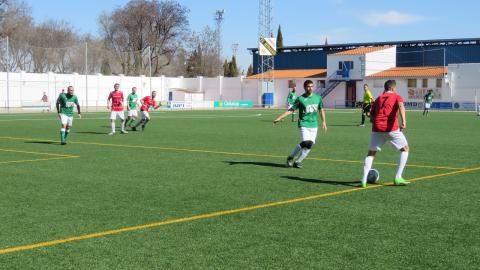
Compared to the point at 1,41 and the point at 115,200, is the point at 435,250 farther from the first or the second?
the point at 1,41

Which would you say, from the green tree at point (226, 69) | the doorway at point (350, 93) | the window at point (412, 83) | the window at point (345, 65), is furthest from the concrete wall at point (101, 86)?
the green tree at point (226, 69)

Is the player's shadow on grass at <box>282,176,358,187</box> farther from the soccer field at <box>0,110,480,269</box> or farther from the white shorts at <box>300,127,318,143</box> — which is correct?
the white shorts at <box>300,127,318,143</box>

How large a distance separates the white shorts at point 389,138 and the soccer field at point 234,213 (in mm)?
768

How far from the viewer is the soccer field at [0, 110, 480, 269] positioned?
6.99 metres

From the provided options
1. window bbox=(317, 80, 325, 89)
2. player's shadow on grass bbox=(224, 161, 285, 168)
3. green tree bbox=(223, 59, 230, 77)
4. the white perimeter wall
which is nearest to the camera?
player's shadow on grass bbox=(224, 161, 285, 168)

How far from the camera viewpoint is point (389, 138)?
12.0 meters

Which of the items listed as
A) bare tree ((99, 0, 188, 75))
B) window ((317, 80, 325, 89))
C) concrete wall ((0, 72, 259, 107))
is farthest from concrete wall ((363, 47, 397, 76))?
bare tree ((99, 0, 188, 75))

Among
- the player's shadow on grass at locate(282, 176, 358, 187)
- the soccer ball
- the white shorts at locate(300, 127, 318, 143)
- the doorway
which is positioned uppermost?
the doorway

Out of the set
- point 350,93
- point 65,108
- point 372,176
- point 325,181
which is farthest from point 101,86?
point 372,176

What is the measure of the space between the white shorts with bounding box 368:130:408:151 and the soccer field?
77 centimetres

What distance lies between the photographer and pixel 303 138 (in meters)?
15.0

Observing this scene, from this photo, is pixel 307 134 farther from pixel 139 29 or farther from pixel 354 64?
pixel 139 29

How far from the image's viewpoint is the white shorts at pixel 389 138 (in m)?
11.9

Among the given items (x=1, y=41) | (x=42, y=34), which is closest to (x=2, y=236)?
(x=1, y=41)
